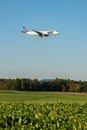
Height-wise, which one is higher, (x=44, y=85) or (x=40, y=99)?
(x=44, y=85)

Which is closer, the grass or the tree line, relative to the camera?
the grass

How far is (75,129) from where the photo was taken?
18266 millimetres

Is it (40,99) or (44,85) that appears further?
(44,85)

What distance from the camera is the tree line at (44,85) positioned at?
117312 mm

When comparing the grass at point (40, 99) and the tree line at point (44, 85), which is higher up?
the tree line at point (44, 85)

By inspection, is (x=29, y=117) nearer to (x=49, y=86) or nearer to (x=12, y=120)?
(x=12, y=120)

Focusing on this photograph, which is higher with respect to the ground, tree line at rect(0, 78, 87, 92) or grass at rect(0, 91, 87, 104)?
tree line at rect(0, 78, 87, 92)

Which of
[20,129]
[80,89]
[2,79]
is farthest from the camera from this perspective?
[2,79]

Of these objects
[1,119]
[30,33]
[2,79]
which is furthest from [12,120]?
[2,79]

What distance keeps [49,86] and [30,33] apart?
139ft

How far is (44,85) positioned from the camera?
118 m

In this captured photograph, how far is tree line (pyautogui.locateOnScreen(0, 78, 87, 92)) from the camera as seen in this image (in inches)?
4619

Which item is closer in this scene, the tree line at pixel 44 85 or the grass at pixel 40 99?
the grass at pixel 40 99

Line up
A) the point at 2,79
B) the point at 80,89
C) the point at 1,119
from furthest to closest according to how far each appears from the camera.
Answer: the point at 2,79, the point at 80,89, the point at 1,119
